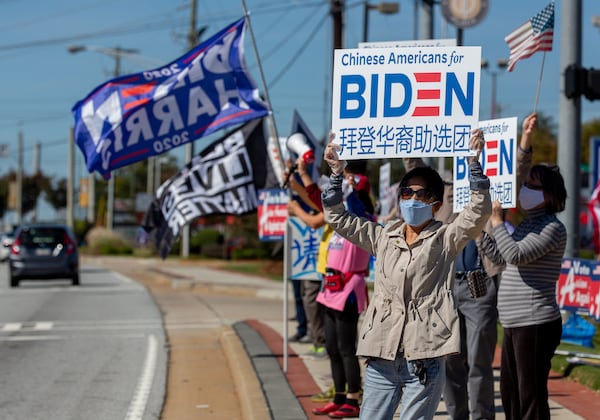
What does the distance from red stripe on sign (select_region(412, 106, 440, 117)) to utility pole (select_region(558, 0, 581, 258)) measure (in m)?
6.75

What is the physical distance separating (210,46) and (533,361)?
5837 millimetres

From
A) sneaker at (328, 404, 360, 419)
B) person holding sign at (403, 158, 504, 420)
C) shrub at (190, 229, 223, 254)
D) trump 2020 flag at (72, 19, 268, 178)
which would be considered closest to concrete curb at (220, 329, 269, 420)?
sneaker at (328, 404, 360, 419)

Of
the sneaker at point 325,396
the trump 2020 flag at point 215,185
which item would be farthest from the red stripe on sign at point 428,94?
the trump 2020 flag at point 215,185

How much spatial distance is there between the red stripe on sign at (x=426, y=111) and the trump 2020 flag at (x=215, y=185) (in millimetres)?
5929

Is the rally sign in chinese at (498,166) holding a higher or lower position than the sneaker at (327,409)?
higher

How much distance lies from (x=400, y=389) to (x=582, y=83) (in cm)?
760

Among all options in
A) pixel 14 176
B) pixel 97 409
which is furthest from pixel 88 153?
pixel 14 176

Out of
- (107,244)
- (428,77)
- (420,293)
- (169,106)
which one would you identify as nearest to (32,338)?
(169,106)

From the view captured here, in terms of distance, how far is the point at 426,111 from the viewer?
610cm

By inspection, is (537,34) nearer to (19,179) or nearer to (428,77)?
(428,77)

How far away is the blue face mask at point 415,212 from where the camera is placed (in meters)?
5.57

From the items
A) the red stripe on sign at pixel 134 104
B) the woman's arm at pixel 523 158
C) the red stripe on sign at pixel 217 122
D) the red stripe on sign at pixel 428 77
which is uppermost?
the red stripe on sign at pixel 134 104

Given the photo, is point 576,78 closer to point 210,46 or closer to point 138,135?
point 210,46

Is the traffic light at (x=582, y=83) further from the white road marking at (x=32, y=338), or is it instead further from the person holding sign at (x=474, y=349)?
the white road marking at (x=32, y=338)
